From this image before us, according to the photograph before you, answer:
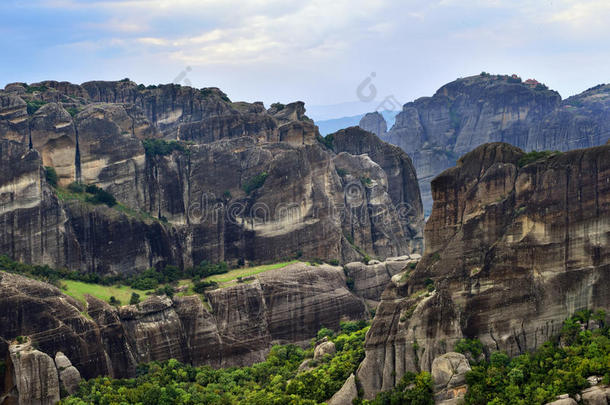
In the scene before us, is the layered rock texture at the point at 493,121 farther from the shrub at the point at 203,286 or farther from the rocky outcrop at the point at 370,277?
the shrub at the point at 203,286

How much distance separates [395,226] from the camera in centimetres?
10344

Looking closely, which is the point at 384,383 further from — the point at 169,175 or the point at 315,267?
the point at 169,175

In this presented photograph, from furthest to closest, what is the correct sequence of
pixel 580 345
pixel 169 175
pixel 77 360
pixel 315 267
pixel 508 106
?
1. pixel 508 106
2. pixel 169 175
3. pixel 315 267
4. pixel 77 360
5. pixel 580 345

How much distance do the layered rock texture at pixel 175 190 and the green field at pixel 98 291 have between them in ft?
12.9

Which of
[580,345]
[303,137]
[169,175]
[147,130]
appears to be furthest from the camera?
[303,137]

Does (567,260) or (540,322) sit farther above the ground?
(567,260)

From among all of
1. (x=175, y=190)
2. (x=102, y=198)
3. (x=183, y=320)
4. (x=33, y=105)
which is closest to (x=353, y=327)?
(x=183, y=320)

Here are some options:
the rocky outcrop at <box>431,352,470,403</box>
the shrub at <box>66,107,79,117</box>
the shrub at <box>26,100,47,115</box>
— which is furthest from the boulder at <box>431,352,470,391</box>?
the shrub at <box>26,100,47,115</box>

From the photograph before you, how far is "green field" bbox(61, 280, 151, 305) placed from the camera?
68.1 m

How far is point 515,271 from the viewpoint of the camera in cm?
4962

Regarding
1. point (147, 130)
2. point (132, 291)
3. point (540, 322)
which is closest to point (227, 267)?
point (132, 291)

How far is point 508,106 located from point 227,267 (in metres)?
117

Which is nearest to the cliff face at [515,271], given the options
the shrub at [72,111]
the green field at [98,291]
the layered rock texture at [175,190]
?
the green field at [98,291]

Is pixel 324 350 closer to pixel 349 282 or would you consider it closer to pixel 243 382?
pixel 243 382
